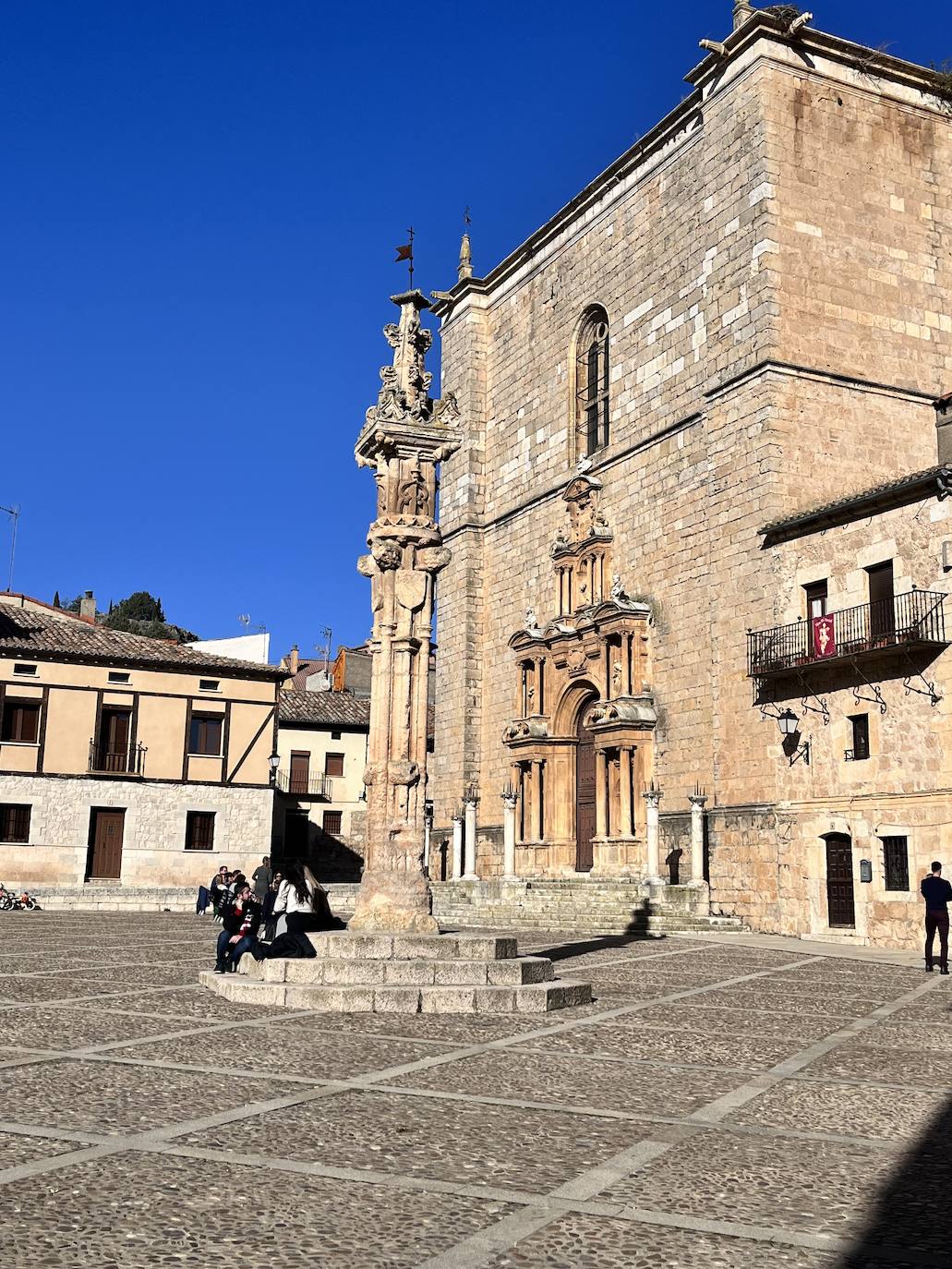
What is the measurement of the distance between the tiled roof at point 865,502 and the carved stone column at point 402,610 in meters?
9.24

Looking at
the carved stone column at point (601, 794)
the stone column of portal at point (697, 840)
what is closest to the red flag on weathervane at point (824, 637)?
the stone column of portal at point (697, 840)

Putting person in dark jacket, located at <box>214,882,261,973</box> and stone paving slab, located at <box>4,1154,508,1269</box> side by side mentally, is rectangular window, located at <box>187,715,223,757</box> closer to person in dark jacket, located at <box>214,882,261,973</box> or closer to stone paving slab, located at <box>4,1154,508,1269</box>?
person in dark jacket, located at <box>214,882,261,973</box>

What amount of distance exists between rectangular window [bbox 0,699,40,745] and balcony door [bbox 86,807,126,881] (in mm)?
2640

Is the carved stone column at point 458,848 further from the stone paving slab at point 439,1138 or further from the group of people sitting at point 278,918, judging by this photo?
the stone paving slab at point 439,1138

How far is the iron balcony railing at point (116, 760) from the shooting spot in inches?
1330

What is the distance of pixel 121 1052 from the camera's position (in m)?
7.31

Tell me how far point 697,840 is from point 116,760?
1838cm

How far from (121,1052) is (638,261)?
77.8 ft

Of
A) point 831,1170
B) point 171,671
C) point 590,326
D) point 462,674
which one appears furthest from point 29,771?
point 831,1170

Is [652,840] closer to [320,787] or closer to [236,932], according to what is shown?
[236,932]

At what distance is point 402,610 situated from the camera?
11.9 meters

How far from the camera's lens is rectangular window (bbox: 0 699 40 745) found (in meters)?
33.0

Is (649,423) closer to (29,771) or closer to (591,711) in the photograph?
(591,711)

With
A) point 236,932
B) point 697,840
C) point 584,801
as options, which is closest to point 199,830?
point 584,801
